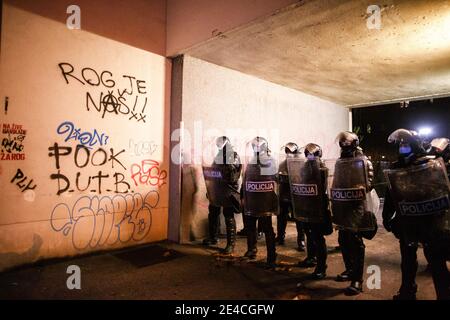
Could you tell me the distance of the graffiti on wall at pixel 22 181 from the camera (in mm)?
4359

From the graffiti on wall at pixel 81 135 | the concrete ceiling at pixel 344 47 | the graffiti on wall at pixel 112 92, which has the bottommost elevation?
the graffiti on wall at pixel 81 135

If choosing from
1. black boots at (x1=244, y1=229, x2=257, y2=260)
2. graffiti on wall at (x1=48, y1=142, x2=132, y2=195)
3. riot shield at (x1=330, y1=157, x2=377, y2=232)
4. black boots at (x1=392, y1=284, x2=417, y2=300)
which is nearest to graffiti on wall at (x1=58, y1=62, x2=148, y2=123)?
graffiti on wall at (x1=48, y1=142, x2=132, y2=195)

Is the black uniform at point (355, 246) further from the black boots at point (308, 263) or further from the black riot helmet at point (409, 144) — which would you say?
the black boots at point (308, 263)

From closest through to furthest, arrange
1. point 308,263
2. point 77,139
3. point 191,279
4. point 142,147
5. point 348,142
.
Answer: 1. point 348,142
2. point 191,279
3. point 308,263
4. point 77,139
5. point 142,147

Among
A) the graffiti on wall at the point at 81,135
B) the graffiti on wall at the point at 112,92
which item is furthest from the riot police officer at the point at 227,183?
the graffiti on wall at the point at 81,135

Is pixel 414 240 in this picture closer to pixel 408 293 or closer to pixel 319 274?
pixel 408 293

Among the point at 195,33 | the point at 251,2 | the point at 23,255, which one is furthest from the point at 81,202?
the point at 251,2

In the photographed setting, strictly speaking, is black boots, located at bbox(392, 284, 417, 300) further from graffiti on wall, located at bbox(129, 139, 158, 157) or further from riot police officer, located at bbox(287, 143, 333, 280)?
graffiti on wall, located at bbox(129, 139, 158, 157)

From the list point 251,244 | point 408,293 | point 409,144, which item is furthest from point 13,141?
point 408,293

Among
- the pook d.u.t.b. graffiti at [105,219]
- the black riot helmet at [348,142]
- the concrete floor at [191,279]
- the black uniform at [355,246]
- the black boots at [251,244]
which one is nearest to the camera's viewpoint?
the concrete floor at [191,279]

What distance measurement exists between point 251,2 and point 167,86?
246cm

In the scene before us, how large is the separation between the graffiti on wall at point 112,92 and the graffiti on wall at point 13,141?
3.57 feet

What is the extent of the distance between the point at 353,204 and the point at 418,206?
2.54 feet

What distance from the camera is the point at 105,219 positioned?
5.29m
